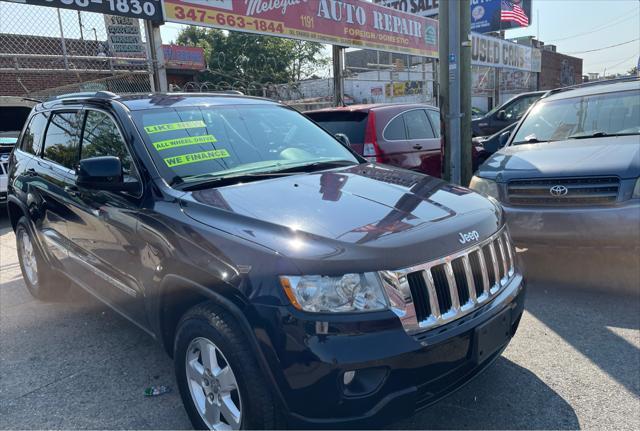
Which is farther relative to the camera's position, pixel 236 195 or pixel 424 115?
pixel 424 115

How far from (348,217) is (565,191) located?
108 inches

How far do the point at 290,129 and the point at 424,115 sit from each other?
414 centimetres

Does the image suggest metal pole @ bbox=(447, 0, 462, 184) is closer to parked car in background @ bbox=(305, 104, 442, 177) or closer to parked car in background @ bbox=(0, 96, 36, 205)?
parked car in background @ bbox=(305, 104, 442, 177)

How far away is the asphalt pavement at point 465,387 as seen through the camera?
2.72 meters

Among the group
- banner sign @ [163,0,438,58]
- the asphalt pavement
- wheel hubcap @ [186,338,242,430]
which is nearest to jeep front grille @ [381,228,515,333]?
the asphalt pavement

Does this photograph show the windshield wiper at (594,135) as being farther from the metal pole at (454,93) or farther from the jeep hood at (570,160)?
the metal pole at (454,93)

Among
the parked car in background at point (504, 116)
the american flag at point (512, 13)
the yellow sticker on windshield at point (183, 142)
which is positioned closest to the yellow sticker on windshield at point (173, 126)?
the yellow sticker on windshield at point (183, 142)

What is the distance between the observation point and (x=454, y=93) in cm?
648

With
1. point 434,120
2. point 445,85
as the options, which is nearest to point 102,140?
point 445,85

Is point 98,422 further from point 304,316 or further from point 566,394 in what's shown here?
point 566,394

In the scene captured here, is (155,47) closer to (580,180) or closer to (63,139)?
(63,139)

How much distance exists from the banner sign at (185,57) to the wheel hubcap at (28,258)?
25.8 metres

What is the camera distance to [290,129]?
3.78 metres

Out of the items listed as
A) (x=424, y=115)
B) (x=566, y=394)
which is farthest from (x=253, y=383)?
(x=424, y=115)
